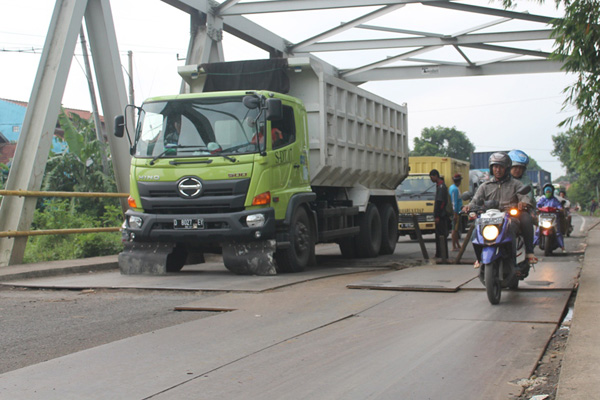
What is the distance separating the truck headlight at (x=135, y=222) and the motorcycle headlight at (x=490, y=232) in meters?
5.29

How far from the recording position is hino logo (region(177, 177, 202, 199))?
10.8 meters

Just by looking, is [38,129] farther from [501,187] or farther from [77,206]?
[501,187]

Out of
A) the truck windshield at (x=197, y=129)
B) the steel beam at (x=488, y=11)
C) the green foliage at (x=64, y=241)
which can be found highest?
the steel beam at (x=488, y=11)

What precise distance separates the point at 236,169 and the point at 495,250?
422 centimetres

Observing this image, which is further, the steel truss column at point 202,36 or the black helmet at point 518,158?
the steel truss column at point 202,36

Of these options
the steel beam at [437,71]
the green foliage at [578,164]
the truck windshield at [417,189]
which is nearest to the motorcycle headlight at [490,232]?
the green foliage at [578,164]

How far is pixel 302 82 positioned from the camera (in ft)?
42.2

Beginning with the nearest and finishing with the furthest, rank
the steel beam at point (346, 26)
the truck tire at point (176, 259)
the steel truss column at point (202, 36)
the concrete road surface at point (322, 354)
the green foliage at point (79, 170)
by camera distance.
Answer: the concrete road surface at point (322, 354) < the truck tire at point (176, 259) < the steel truss column at point (202, 36) < the green foliage at point (79, 170) < the steel beam at point (346, 26)

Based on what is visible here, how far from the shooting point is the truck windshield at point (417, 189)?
2248 cm

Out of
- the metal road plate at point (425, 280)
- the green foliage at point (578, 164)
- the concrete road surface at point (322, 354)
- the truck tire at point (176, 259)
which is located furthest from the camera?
the truck tire at point (176, 259)

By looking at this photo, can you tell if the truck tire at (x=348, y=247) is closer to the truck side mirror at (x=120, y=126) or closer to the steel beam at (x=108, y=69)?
the steel beam at (x=108, y=69)

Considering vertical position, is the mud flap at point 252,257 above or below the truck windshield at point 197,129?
below

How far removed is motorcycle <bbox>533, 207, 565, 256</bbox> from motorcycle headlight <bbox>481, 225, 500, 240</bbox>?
7.61m

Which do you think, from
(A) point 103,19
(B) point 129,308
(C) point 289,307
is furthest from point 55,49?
(C) point 289,307
